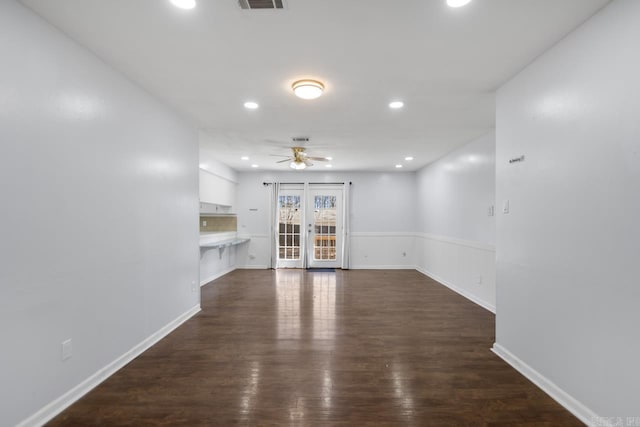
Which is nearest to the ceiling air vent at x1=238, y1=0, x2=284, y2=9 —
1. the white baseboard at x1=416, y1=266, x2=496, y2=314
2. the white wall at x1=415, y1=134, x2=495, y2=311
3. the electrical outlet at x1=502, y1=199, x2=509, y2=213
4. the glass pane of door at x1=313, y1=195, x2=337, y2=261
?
the electrical outlet at x1=502, y1=199, x2=509, y2=213

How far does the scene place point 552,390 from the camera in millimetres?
2129

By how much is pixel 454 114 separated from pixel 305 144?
2360mm

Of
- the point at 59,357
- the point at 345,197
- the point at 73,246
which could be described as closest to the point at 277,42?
the point at 73,246

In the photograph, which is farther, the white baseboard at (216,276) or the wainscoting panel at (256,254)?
the wainscoting panel at (256,254)

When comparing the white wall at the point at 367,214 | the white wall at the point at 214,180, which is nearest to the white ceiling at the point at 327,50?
the white wall at the point at 214,180

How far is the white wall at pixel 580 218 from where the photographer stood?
5.36ft

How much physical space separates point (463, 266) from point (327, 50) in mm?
4305

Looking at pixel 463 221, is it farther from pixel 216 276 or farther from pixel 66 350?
pixel 66 350

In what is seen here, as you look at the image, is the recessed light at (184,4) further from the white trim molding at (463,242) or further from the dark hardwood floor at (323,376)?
the white trim molding at (463,242)

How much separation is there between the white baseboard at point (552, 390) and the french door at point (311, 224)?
17.3ft

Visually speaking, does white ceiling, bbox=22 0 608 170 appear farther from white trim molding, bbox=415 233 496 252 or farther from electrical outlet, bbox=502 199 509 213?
white trim molding, bbox=415 233 496 252

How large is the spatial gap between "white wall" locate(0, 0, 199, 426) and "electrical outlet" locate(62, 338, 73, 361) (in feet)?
0.11

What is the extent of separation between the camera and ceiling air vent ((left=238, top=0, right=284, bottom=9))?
1.68 m

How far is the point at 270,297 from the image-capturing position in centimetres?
487
